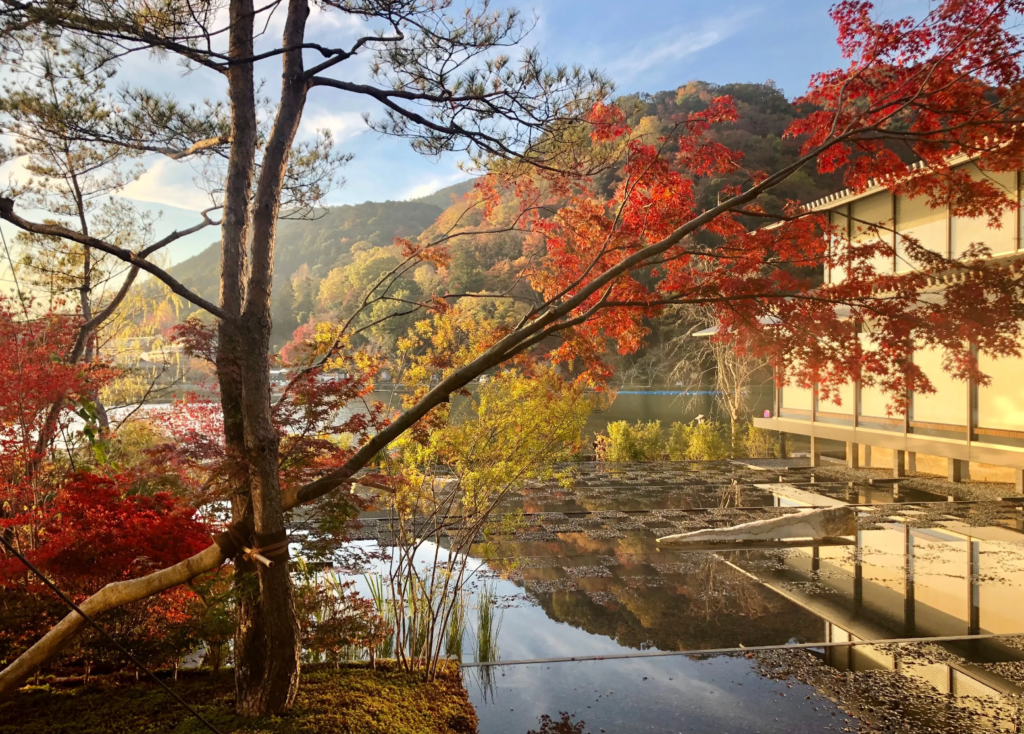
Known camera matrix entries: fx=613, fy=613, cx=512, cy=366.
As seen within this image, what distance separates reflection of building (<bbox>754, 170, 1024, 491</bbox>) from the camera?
301 inches

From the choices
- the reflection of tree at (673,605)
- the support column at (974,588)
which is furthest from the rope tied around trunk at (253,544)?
the support column at (974,588)

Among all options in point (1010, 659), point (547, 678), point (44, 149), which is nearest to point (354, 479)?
point (547, 678)

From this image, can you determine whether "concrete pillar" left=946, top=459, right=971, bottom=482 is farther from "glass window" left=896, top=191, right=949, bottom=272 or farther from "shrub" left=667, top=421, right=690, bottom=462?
"shrub" left=667, top=421, right=690, bottom=462

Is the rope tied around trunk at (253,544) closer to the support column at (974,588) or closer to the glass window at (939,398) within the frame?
the support column at (974,588)

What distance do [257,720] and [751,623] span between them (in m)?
3.19

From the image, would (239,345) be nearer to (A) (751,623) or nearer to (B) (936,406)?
(A) (751,623)

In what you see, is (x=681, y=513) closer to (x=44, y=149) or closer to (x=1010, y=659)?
(x=1010, y=659)

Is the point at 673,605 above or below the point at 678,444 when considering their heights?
below

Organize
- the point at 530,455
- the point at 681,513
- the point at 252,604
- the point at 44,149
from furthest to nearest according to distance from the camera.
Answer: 1. the point at 681,513
2. the point at 44,149
3. the point at 530,455
4. the point at 252,604

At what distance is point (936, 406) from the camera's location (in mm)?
8742

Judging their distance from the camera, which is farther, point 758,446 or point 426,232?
point 426,232

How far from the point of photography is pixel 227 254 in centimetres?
300

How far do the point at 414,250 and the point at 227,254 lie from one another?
4.87 ft

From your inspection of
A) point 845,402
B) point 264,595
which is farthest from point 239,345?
point 845,402
